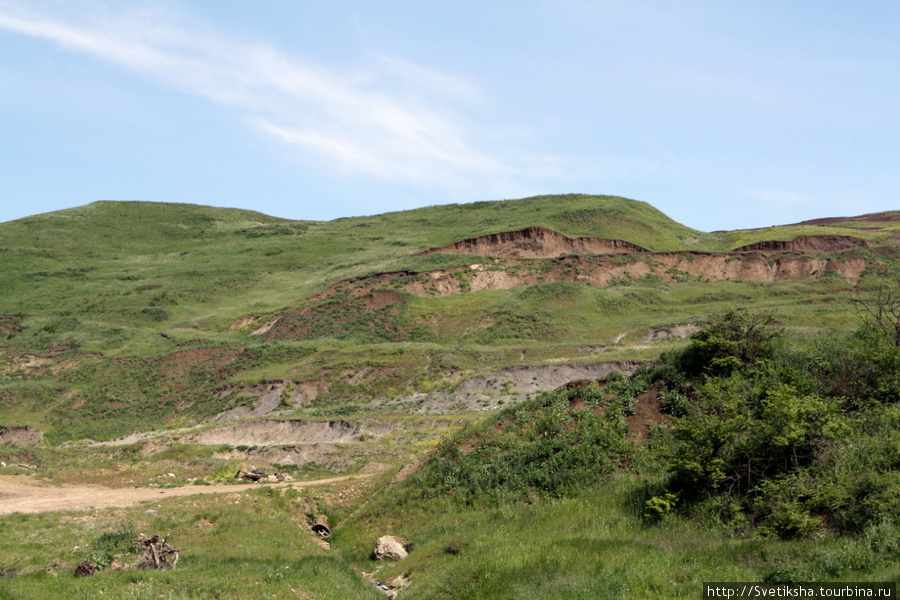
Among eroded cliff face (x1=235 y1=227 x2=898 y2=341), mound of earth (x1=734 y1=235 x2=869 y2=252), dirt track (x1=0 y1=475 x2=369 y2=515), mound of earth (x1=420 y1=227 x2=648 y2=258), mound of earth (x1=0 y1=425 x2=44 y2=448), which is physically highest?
mound of earth (x1=420 y1=227 x2=648 y2=258)

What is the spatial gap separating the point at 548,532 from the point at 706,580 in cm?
439

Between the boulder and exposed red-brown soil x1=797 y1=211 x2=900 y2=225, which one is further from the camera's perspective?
exposed red-brown soil x1=797 y1=211 x2=900 y2=225

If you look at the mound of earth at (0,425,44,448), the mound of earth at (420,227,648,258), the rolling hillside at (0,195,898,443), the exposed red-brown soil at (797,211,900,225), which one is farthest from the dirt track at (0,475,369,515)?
the exposed red-brown soil at (797,211,900,225)

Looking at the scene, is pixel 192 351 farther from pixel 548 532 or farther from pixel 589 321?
pixel 548 532

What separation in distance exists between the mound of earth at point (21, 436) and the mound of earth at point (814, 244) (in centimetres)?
7842

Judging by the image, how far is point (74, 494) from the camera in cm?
2567

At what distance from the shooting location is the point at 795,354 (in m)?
18.6

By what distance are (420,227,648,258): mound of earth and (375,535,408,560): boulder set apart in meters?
76.2

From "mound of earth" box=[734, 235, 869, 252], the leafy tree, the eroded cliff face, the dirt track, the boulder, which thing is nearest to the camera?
the boulder

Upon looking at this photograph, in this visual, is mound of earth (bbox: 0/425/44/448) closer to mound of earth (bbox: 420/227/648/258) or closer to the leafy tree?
the leafy tree

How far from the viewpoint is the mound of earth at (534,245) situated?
306 feet

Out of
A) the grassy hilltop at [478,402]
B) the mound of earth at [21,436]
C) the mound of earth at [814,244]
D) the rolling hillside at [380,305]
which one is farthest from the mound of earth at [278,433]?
the mound of earth at [814,244]

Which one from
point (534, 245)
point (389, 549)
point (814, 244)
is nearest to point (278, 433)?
point (389, 549)

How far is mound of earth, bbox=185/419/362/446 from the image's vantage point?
136 feet
